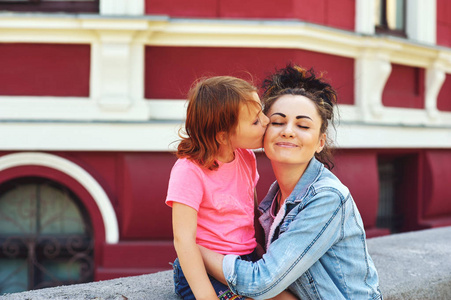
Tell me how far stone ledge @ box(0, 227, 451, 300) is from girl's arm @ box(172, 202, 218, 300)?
0.45m

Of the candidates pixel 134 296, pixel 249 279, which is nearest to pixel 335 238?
pixel 249 279

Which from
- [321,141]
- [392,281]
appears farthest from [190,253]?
[392,281]

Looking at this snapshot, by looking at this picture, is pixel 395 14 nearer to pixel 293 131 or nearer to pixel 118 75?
pixel 118 75

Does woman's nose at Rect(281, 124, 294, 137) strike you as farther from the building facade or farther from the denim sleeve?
the building facade

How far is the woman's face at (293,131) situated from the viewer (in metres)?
1.86

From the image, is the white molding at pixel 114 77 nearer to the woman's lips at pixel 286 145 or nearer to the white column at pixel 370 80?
the white column at pixel 370 80

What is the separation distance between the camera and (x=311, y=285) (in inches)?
71.3

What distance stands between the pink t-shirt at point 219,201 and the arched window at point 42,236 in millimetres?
2686

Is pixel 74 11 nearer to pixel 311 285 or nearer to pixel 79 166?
pixel 79 166

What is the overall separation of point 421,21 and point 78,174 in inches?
146

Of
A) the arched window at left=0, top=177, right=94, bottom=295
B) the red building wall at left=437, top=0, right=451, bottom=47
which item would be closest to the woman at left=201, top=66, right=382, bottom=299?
the arched window at left=0, top=177, right=94, bottom=295

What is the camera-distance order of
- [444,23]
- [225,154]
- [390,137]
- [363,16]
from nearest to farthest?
1. [225,154]
2. [363,16]
3. [390,137]
4. [444,23]

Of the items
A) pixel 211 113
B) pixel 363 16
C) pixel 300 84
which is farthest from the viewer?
pixel 363 16

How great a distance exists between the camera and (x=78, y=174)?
4145 millimetres
